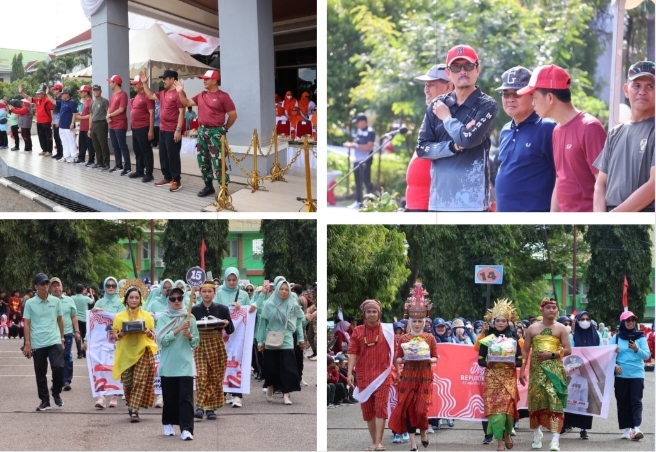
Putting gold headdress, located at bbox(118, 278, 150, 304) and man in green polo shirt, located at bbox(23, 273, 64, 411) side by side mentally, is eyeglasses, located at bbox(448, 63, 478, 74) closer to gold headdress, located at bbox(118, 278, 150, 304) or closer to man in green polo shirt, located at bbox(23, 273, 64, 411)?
gold headdress, located at bbox(118, 278, 150, 304)

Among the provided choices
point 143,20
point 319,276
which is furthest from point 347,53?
point 143,20

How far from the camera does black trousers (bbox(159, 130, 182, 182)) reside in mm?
8266

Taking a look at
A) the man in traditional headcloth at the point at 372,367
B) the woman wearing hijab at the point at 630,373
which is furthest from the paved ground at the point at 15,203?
the woman wearing hijab at the point at 630,373

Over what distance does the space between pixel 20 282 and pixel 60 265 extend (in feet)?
1.11

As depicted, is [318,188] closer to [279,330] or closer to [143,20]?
[279,330]

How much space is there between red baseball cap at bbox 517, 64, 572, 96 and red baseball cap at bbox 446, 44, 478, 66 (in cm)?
42

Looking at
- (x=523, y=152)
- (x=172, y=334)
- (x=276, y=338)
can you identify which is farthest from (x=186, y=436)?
(x=523, y=152)

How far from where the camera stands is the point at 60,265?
7.53 metres

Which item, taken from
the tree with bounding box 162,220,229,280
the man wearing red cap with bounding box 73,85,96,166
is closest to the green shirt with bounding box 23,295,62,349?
the tree with bounding box 162,220,229,280

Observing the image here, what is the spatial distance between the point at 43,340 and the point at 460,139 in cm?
358

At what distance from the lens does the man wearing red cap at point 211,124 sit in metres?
8.04

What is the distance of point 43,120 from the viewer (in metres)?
9.77

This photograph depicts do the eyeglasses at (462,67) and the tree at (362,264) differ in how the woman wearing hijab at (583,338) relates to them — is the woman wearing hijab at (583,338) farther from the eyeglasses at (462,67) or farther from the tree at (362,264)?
the eyeglasses at (462,67)

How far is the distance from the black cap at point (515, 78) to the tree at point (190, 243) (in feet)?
7.91
